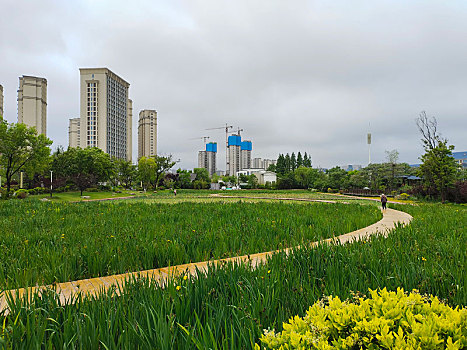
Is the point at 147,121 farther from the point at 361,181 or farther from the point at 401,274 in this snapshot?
the point at 401,274

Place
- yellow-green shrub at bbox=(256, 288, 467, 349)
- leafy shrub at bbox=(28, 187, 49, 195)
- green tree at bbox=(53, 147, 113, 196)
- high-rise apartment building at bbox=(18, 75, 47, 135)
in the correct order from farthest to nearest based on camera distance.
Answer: high-rise apartment building at bbox=(18, 75, 47, 135) < green tree at bbox=(53, 147, 113, 196) < leafy shrub at bbox=(28, 187, 49, 195) < yellow-green shrub at bbox=(256, 288, 467, 349)

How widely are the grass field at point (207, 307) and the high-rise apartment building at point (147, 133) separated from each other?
11080cm

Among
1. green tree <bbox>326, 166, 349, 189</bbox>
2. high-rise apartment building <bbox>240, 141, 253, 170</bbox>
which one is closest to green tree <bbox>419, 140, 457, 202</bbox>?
green tree <bbox>326, 166, 349, 189</bbox>

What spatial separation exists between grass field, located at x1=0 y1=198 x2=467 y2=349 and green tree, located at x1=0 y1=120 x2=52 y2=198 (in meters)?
27.6

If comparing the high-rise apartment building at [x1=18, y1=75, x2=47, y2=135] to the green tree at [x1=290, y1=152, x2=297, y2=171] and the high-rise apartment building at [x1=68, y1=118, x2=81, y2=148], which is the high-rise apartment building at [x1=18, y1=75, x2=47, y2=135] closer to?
the high-rise apartment building at [x1=68, y1=118, x2=81, y2=148]

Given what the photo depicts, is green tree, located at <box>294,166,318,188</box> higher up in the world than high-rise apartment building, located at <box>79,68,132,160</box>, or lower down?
lower down

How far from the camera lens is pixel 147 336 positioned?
150 cm

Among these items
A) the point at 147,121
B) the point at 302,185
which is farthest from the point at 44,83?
the point at 302,185

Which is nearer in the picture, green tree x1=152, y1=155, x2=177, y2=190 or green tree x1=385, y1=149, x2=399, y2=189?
green tree x1=385, y1=149, x2=399, y2=189

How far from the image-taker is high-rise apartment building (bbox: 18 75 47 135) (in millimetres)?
71812

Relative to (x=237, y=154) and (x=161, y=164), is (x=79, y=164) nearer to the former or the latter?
(x=161, y=164)

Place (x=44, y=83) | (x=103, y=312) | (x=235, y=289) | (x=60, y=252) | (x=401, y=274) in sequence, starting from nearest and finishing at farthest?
(x=103, y=312) < (x=235, y=289) < (x=401, y=274) < (x=60, y=252) < (x=44, y=83)

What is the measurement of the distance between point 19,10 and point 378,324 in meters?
16.8

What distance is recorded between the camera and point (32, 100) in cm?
7225
